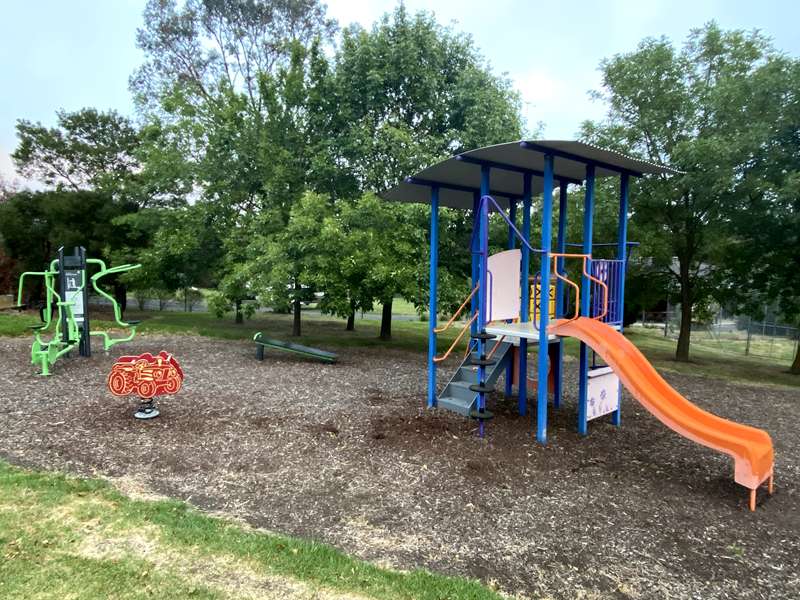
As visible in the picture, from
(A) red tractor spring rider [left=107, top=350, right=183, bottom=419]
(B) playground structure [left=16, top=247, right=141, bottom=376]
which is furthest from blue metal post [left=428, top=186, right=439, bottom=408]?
(B) playground structure [left=16, top=247, right=141, bottom=376]

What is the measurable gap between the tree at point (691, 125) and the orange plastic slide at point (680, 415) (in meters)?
7.29

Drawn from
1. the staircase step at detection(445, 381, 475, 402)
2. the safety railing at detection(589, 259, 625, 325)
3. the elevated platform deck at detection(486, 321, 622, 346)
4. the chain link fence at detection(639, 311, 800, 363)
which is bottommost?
the chain link fence at detection(639, 311, 800, 363)

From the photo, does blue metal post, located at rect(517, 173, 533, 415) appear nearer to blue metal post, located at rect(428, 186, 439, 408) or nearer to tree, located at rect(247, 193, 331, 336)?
blue metal post, located at rect(428, 186, 439, 408)

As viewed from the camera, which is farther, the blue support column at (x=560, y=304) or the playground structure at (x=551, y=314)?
the blue support column at (x=560, y=304)

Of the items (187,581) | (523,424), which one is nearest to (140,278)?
(523,424)

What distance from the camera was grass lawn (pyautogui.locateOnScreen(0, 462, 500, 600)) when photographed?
2855 mm

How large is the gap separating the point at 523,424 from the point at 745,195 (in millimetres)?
8395

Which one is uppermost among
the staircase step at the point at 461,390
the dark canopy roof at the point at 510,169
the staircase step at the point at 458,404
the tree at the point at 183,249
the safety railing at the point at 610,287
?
the dark canopy roof at the point at 510,169

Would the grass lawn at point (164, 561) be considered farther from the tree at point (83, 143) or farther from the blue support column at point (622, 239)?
the tree at point (83, 143)

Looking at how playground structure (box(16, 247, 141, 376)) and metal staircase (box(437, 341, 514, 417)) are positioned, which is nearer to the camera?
A: metal staircase (box(437, 341, 514, 417))

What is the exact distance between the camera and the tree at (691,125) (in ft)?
34.8

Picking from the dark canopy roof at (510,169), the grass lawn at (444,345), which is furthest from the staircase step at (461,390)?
the grass lawn at (444,345)

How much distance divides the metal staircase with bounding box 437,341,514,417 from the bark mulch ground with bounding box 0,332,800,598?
1.02ft

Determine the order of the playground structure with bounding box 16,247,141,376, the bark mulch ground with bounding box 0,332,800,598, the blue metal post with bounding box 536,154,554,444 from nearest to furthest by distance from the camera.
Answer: the bark mulch ground with bounding box 0,332,800,598, the blue metal post with bounding box 536,154,554,444, the playground structure with bounding box 16,247,141,376
